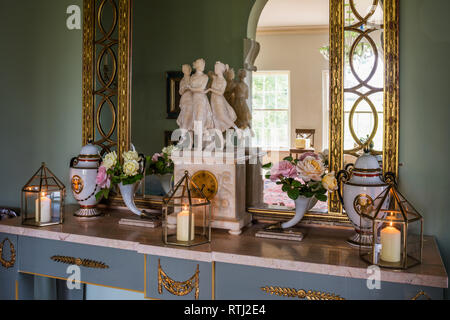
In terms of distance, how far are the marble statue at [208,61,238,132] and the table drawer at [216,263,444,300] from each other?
62 centimetres

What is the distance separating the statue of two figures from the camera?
5.89 feet

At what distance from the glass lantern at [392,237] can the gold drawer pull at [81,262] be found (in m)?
1.03

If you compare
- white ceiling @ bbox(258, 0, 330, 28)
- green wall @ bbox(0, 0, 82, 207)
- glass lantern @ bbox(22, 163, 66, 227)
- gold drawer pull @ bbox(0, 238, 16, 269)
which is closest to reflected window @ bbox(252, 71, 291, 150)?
white ceiling @ bbox(258, 0, 330, 28)

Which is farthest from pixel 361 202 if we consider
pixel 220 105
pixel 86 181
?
pixel 86 181

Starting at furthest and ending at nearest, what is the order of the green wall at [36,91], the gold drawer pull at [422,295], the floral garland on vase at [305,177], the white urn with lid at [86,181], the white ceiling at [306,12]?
the green wall at [36,91], the white urn with lid at [86,181], the white ceiling at [306,12], the floral garland on vase at [305,177], the gold drawer pull at [422,295]

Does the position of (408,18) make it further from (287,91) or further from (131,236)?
(131,236)

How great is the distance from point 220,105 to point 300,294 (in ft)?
2.78

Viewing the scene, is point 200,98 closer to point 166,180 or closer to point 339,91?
point 166,180

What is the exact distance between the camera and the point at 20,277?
1873 mm

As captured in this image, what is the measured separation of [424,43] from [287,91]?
57cm

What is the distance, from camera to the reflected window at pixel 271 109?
1802 millimetres

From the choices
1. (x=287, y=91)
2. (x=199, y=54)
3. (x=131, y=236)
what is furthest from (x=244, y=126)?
(x=131, y=236)

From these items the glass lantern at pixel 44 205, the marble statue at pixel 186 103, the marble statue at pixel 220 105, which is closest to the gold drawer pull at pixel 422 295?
the marble statue at pixel 220 105

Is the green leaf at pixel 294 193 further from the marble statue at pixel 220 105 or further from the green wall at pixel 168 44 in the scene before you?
the green wall at pixel 168 44
